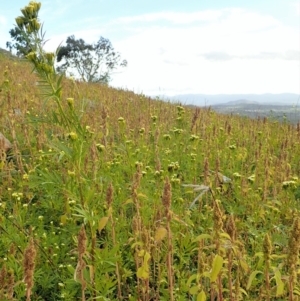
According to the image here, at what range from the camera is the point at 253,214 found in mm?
3266

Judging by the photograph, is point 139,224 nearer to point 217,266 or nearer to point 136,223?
point 136,223

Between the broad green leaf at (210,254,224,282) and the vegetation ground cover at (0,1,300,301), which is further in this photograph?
the vegetation ground cover at (0,1,300,301)

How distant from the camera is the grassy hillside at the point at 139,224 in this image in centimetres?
163

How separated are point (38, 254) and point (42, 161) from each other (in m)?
1.26

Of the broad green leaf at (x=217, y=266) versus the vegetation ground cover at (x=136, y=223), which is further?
the vegetation ground cover at (x=136, y=223)

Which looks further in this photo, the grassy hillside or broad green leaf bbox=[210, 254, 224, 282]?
the grassy hillside

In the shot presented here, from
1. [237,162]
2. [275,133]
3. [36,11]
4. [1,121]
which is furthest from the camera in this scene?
[275,133]

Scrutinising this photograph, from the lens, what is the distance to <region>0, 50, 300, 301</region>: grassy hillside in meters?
1.63

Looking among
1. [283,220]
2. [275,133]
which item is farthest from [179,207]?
[275,133]

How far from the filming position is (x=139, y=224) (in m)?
2.08

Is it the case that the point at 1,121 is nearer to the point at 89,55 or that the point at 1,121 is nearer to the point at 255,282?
the point at 255,282

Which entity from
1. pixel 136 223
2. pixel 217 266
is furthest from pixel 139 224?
pixel 217 266

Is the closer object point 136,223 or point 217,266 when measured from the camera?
point 217,266

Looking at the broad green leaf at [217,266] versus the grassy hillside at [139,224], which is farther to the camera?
the grassy hillside at [139,224]
